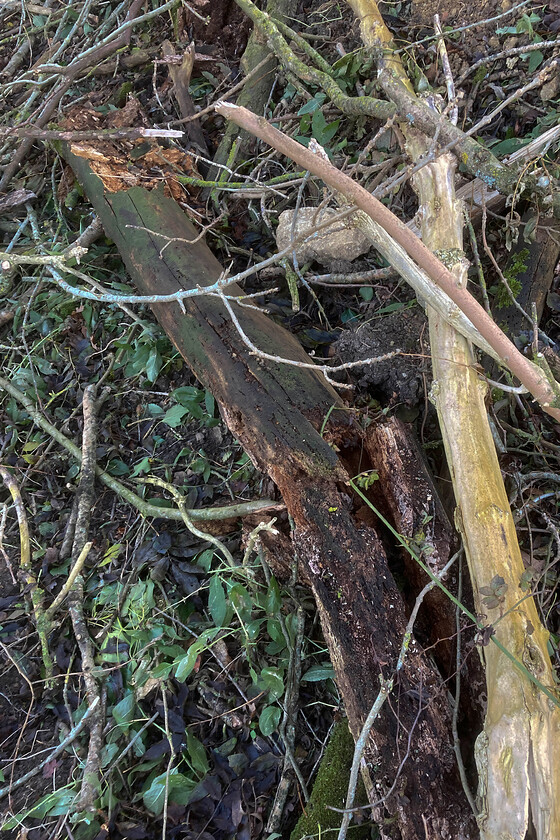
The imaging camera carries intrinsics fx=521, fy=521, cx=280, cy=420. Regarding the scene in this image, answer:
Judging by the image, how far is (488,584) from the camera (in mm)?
1658

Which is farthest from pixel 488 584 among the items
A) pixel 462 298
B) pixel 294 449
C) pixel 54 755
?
pixel 54 755

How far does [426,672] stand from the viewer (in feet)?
5.53

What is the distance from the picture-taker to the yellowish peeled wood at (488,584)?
138 centimetres

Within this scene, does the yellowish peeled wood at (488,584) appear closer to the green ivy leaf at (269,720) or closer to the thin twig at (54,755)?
the green ivy leaf at (269,720)

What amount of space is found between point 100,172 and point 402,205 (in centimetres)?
165

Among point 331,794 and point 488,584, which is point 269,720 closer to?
point 331,794

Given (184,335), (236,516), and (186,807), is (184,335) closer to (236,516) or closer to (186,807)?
(236,516)

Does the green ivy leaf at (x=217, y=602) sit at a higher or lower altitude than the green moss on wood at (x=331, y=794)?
higher

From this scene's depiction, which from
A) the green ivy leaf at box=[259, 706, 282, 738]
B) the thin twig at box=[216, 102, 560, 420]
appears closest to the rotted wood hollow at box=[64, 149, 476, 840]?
the green ivy leaf at box=[259, 706, 282, 738]

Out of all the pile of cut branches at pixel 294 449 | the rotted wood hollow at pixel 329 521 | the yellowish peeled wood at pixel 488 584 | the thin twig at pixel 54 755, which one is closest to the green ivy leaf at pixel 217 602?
the pile of cut branches at pixel 294 449

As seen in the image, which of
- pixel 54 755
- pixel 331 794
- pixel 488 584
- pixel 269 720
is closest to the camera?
pixel 488 584

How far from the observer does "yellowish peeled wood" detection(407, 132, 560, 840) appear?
138cm

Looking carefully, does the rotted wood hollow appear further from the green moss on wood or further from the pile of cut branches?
the green moss on wood

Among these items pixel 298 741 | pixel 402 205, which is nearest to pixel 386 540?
pixel 298 741
